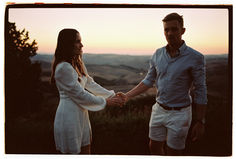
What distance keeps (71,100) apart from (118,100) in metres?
0.57

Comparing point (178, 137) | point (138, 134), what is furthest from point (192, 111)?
point (138, 134)

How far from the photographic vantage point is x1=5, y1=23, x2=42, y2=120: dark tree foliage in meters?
2.58

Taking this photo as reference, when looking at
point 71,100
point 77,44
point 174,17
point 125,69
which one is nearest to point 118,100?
point 125,69

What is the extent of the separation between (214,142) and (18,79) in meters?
2.43

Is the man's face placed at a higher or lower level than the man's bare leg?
higher

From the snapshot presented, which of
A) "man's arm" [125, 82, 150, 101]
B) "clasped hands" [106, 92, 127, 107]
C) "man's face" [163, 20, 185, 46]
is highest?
"man's face" [163, 20, 185, 46]

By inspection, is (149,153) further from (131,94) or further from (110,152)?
(131,94)

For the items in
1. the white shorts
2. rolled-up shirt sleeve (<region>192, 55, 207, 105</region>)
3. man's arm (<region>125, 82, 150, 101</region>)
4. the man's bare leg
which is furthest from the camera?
man's arm (<region>125, 82, 150, 101</region>)

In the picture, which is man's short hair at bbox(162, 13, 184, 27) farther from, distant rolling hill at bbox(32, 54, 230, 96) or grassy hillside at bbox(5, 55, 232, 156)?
grassy hillside at bbox(5, 55, 232, 156)

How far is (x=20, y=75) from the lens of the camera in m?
2.61

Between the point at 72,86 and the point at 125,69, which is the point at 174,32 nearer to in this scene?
the point at 125,69

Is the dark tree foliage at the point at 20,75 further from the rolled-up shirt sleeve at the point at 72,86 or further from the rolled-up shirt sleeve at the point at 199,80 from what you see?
the rolled-up shirt sleeve at the point at 199,80

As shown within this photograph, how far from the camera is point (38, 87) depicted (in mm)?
2660

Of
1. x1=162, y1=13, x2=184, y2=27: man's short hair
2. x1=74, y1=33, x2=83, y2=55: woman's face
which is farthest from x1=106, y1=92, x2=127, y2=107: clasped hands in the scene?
x1=162, y1=13, x2=184, y2=27: man's short hair
